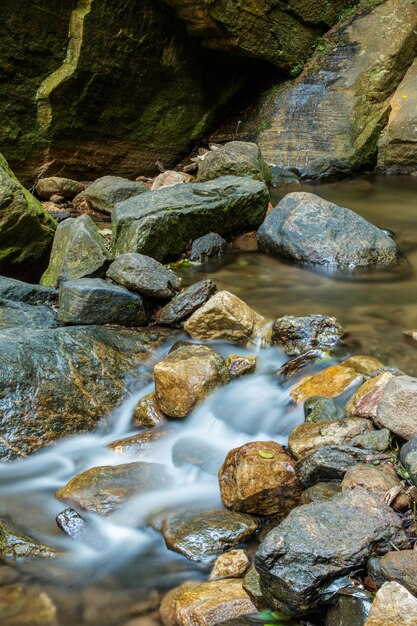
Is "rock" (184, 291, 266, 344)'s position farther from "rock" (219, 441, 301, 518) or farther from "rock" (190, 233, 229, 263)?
"rock" (190, 233, 229, 263)

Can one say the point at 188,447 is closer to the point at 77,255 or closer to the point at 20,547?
the point at 20,547

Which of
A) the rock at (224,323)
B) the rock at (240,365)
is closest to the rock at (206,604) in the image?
the rock at (240,365)

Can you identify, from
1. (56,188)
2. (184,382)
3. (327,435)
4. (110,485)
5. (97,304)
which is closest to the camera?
(327,435)

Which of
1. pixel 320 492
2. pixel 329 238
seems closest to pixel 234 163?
pixel 329 238

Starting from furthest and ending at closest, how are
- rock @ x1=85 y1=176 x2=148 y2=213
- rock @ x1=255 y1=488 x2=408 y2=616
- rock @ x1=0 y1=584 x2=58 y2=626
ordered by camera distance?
rock @ x1=85 y1=176 x2=148 y2=213 < rock @ x1=0 y1=584 x2=58 y2=626 < rock @ x1=255 y1=488 x2=408 y2=616

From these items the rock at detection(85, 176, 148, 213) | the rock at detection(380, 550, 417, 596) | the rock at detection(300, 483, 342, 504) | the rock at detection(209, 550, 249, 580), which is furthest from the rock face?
the rock at detection(380, 550, 417, 596)

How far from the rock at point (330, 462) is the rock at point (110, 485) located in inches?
39.1

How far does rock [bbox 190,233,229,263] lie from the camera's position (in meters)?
6.99

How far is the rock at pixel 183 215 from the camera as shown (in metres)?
6.61

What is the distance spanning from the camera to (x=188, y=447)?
4008mm

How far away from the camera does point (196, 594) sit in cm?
278

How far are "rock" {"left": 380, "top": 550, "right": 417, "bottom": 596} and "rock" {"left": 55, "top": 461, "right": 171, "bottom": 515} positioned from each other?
1696mm

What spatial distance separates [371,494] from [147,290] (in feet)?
10.7

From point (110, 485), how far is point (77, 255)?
3.07 meters
